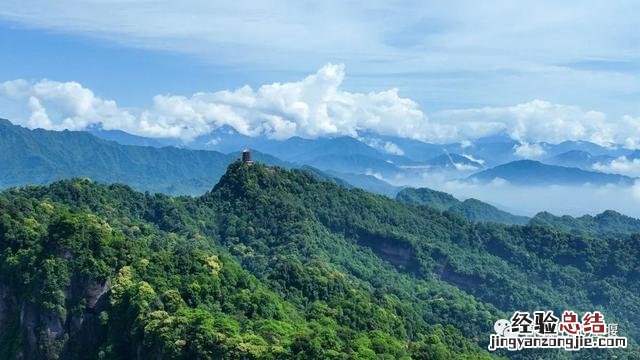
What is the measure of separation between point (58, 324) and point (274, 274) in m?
24.1

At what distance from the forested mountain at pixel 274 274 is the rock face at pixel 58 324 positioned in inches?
4.0

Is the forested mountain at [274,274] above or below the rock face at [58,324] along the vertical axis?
above

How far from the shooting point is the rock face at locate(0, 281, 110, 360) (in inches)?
2267

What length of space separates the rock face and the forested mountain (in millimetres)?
100

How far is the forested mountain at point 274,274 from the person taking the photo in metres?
53.9

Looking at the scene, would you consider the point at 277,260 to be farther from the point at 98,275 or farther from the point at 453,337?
the point at 98,275

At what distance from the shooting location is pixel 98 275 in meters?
58.3

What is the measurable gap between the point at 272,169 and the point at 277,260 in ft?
106

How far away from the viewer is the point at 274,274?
76250mm
